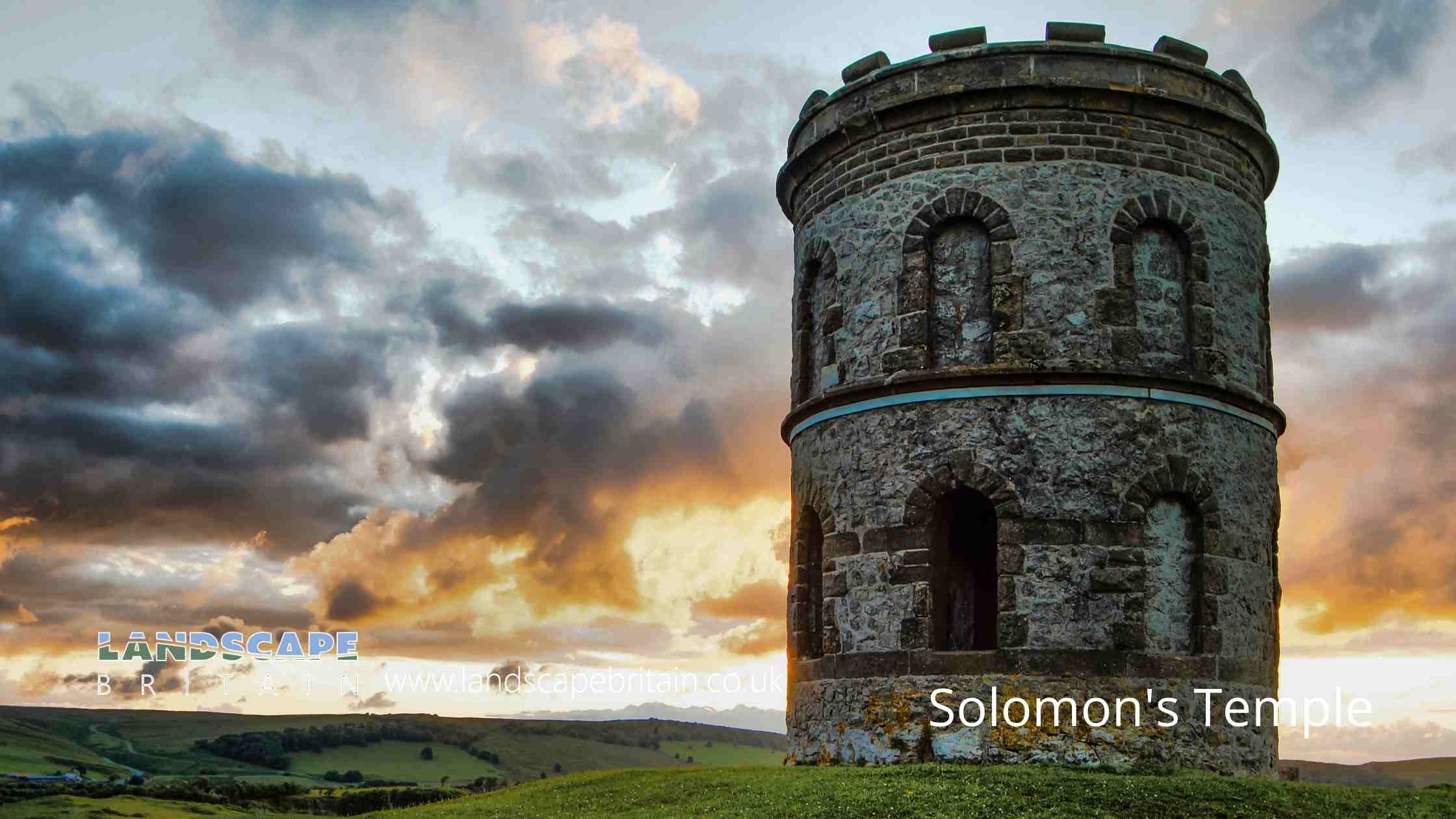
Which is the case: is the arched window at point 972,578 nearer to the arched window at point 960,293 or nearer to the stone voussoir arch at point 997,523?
the stone voussoir arch at point 997,523

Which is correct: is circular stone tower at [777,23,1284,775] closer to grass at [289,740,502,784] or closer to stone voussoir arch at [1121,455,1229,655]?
stone voussoir arch at [1121,455,1229,655]

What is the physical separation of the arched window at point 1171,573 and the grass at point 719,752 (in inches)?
2020

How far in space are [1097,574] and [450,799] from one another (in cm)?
972

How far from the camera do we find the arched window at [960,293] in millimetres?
17234

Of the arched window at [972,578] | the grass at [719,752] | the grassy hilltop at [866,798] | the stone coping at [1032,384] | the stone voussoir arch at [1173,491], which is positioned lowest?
the grass at [719,752]

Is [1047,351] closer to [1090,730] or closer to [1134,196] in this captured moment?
[1134,196]

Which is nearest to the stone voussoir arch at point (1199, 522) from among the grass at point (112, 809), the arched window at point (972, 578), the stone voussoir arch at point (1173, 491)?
the stone voussoir arch at point (1173, 491)

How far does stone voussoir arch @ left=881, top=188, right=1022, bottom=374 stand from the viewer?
1702cm

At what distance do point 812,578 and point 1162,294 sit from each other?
6.00 metres

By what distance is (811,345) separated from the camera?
19562 millimetres

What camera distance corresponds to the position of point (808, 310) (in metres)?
19.7

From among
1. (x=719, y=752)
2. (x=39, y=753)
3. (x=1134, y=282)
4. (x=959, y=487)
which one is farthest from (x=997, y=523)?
(x=39, y=753)

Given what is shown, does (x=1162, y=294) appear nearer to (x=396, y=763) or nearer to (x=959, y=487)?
(x=959, y=487)

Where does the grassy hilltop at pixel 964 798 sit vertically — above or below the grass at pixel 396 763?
above
